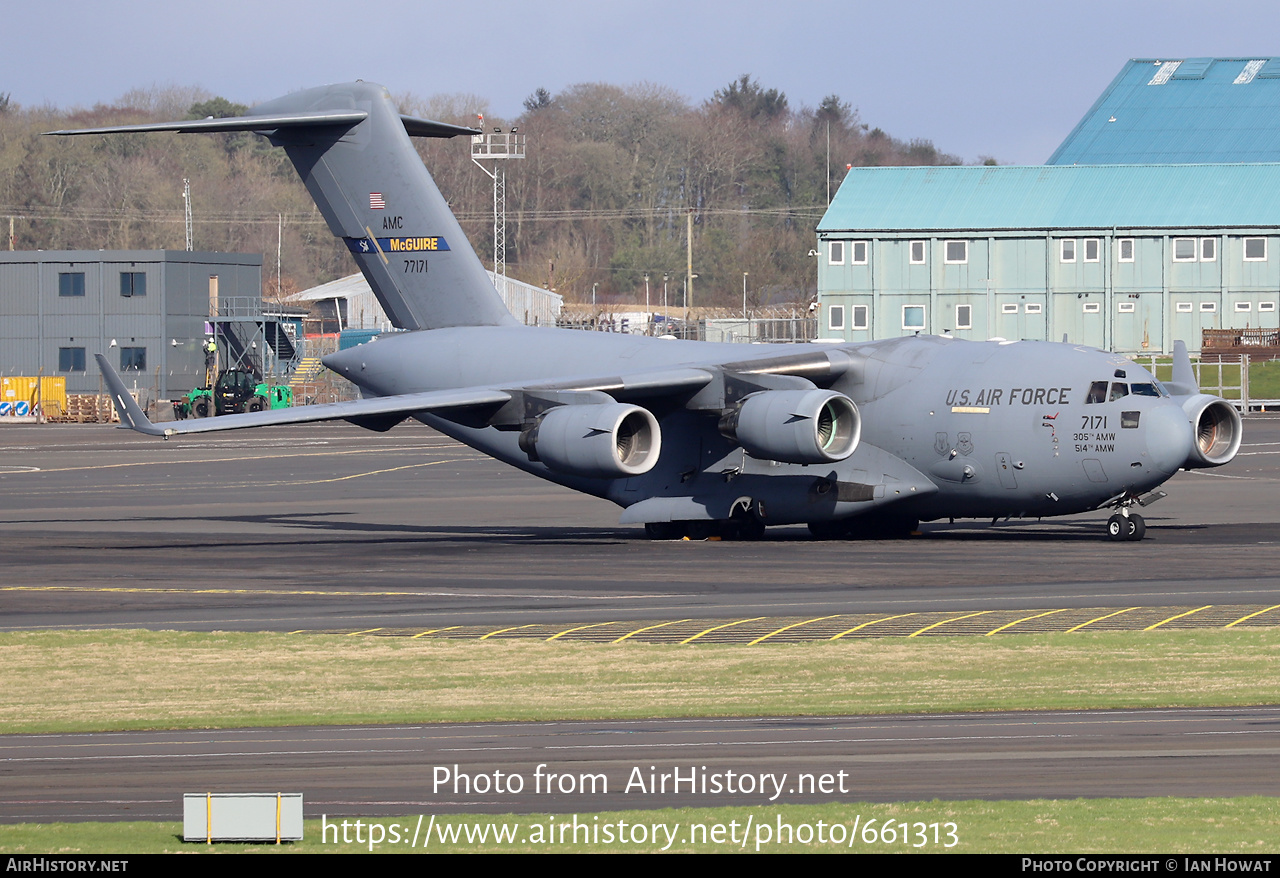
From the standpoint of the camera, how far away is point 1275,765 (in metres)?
10.8

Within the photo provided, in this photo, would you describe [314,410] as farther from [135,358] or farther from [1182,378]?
[135,358]

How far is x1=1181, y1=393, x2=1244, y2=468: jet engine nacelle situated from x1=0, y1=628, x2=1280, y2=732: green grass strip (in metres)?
9.90

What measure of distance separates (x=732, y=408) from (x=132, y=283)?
66.7m

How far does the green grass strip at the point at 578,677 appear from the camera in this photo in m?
13.7

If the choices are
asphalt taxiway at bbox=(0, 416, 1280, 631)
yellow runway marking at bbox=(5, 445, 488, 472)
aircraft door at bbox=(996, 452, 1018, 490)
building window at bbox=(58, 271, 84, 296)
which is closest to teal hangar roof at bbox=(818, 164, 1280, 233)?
yellow runway marking at bbox=(5, 445, 488, 472)

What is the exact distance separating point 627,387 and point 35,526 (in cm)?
1305

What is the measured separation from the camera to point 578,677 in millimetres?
15531

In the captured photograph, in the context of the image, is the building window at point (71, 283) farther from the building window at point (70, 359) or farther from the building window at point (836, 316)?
the building window at point (836, 316)

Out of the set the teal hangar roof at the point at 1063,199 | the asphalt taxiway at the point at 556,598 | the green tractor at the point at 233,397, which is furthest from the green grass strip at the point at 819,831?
the teal hangar roof at the point at 1063,199

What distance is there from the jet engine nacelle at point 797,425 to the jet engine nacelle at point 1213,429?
5178mm

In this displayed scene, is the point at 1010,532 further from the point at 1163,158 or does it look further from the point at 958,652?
the point at 1163,158

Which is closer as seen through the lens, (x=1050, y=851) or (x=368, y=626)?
(x=1050, y=851)

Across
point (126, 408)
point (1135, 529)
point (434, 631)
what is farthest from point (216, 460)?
point (434, 631)
